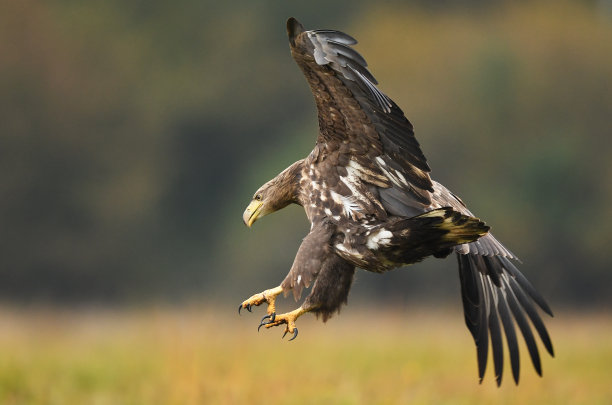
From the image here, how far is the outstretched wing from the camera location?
5.79 m

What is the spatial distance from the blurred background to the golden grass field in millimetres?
12467

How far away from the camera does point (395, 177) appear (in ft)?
20.7

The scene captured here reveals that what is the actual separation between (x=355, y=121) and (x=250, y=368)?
414 cm

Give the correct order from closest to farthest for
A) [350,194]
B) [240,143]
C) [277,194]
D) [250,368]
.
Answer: [350,194] < [277,194] < [250,368] < [240,143]

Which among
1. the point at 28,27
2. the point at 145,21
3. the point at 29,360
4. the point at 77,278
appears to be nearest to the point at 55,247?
the point at 77,278

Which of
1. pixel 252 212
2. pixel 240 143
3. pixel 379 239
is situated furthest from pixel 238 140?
pixel 379 239

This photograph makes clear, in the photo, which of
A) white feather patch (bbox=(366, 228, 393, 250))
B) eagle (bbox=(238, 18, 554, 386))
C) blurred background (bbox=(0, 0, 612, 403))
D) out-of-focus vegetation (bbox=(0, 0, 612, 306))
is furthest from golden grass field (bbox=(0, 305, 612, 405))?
out-of-focus vegetation (bbox=(0, 0, 612, 306))

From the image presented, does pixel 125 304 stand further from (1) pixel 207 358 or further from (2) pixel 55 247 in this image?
(1) pixel 207 358

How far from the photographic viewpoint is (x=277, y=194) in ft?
22.2

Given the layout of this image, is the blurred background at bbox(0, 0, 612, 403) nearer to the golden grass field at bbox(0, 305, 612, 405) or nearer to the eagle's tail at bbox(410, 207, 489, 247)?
the golden grass field at bbox(0, 305, 612, 405)

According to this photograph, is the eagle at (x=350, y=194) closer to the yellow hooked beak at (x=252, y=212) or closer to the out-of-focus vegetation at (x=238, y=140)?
the yellow hooked beak at (x=252, y=212)

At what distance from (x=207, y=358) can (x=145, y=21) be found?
2797 centimetres

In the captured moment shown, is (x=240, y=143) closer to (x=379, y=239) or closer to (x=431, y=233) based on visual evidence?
(x=379, y=239)

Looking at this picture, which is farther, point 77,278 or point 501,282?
point 77,278
